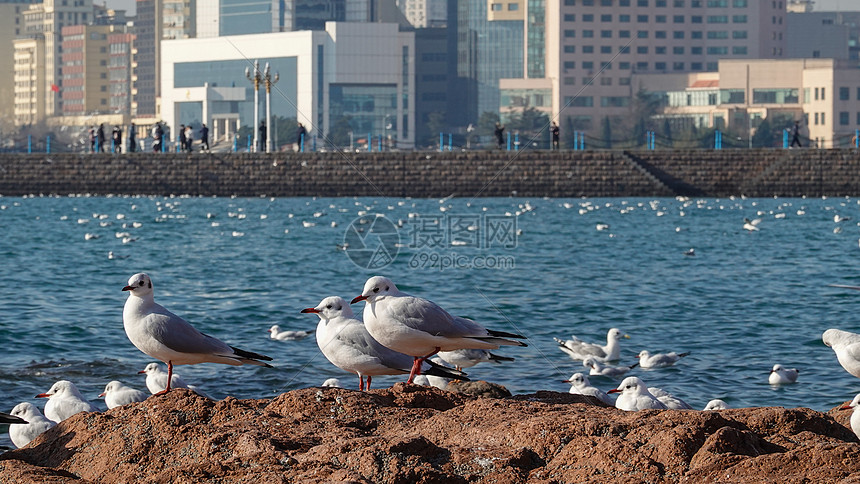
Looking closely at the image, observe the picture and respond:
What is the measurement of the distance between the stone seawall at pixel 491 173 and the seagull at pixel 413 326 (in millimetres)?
39521

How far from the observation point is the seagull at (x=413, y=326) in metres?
6.65

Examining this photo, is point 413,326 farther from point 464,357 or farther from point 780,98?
point 780,98

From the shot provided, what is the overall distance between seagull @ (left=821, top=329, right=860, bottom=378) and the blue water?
78.9 inches

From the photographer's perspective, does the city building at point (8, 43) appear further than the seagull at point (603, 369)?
Yes

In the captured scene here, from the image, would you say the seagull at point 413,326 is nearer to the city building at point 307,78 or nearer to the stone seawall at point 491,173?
the stone seawall at point 491,173

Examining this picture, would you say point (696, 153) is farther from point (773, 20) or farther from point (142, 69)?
point (142, 69)

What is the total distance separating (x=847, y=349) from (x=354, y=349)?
3093 millimetres

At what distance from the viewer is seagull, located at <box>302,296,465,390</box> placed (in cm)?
701

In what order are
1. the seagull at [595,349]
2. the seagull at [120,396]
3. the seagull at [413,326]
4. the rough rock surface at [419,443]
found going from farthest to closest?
the seagull at [595,349], the seagull at [120,396], the seagull at [413,326], the rough rock surface at [419,443]

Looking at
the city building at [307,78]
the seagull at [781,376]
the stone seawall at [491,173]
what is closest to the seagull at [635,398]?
the seagull at [781,376]

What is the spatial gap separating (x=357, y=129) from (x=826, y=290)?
9308cm

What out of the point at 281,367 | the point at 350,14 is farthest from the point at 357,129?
the point at 281,367

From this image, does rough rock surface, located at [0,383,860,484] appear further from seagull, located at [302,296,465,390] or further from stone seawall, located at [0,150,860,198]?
stone seawall, located at [0,150,860,198]

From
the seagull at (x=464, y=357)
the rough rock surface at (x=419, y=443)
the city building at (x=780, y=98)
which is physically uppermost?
the city building at (x=780, y=98)
